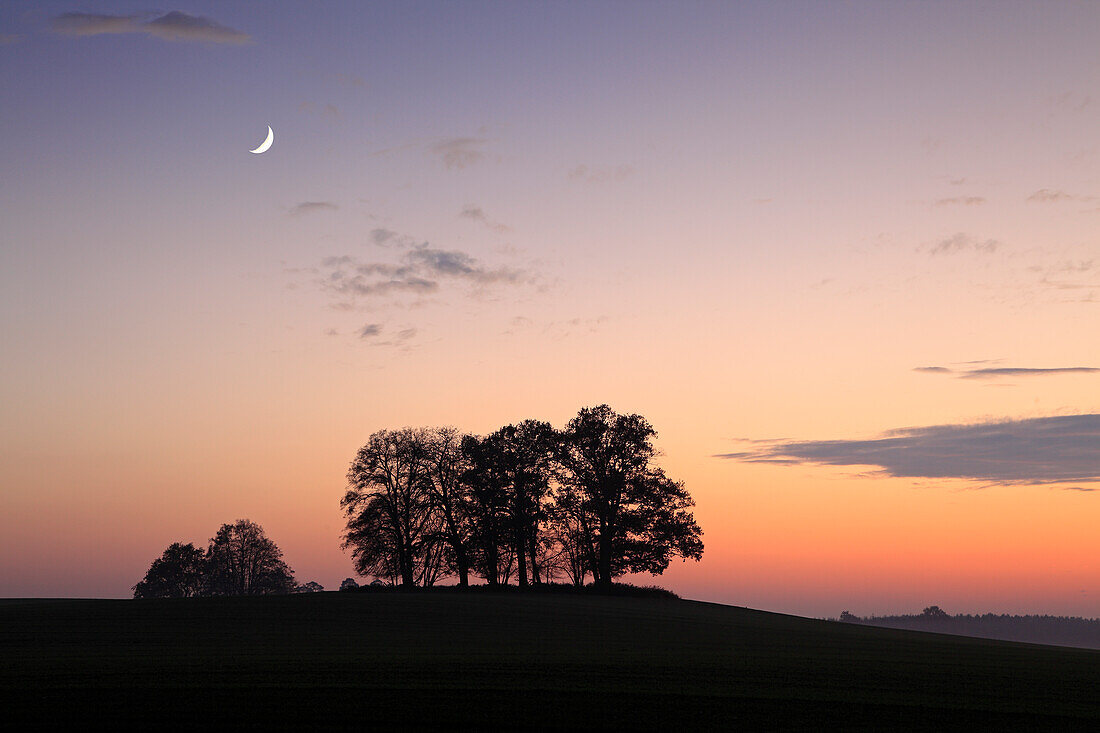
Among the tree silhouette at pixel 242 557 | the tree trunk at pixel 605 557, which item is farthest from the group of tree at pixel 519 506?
the tree silhouette at pixel 242 557

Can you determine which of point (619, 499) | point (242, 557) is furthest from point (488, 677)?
point (242, 557)

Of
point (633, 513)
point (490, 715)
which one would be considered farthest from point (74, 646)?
point (633, 513)

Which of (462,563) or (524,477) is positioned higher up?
(524,477)

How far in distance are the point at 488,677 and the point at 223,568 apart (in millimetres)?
132998

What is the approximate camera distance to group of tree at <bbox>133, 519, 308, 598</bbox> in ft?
467

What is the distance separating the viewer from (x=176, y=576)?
150875 mm

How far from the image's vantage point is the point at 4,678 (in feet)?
70.4

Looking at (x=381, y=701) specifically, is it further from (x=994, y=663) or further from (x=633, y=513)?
(x=633, y=513)

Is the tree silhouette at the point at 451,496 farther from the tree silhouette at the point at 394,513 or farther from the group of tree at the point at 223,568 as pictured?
the group of tree at the point at 223,568

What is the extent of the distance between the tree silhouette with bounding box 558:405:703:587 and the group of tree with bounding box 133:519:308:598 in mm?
81377

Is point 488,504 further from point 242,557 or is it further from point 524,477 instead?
point 242,557

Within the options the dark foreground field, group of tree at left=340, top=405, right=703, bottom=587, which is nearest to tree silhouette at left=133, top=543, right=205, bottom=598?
group of tree at left=340, top=405, right=703, bottom=587

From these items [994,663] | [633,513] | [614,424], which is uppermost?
[614,424]

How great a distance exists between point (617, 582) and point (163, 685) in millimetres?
61194
